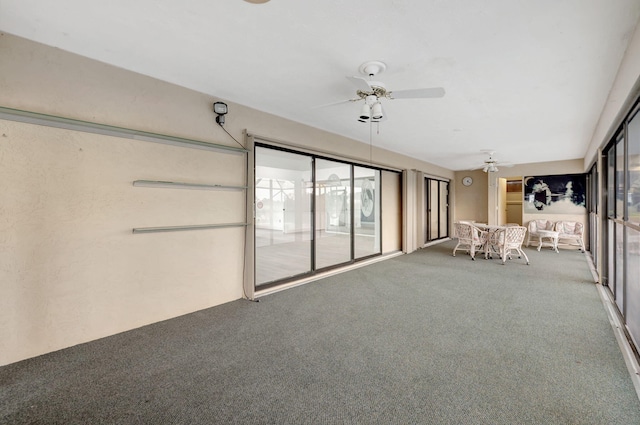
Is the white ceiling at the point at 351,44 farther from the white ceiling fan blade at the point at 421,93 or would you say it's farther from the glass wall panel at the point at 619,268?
the glass wall panel at the point at 619,268

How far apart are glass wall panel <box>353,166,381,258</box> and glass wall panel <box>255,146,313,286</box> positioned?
1.43 meters

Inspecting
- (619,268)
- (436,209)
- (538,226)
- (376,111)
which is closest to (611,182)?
(619,268)

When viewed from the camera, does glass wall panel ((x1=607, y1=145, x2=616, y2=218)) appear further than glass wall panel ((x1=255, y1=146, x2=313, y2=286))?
No

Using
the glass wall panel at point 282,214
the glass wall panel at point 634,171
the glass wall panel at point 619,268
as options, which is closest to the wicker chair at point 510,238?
the glass wall panel at point 619,268

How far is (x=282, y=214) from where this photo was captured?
430 cm

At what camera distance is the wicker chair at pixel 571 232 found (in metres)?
7.17

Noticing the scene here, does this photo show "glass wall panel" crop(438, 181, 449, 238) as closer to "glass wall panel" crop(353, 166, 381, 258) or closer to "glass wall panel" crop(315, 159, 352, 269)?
"glass wall panel" crop(353, 166, 381, 258)

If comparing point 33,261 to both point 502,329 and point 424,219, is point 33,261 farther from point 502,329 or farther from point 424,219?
point 424,219

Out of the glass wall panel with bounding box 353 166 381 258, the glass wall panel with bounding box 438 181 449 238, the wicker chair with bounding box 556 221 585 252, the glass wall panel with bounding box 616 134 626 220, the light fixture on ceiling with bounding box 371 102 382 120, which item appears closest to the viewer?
the light fixture on ceiling with bounding box 371 102 382 120

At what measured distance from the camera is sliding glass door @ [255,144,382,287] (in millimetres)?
4031

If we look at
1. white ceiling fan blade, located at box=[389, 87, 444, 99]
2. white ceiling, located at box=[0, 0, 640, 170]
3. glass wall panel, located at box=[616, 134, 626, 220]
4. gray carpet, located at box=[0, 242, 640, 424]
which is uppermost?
white ceiling, located at box=[0, 0, 640, 170]

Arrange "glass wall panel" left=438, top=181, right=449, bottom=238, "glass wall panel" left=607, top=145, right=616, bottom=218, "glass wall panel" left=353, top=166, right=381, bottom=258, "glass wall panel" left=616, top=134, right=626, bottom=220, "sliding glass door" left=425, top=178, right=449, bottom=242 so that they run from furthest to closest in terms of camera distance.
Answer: "glass wall panel" left=438, top=181, right=449, bottom=238 < "sliding glass door" left=425, top=178, right=449, bottom=242 < "glass wall panel" left=353, top=166, right=381, bottom=258 < "glass wall panel" left=607, top=145, right=616, bottom=218 < "glass wall panel" left=616, top=134, right=626, bottom=220

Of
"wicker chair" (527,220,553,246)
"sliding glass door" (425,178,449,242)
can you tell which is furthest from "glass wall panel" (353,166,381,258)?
"wicker chair" (527,220,553,246)

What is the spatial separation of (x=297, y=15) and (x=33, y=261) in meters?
2.82
